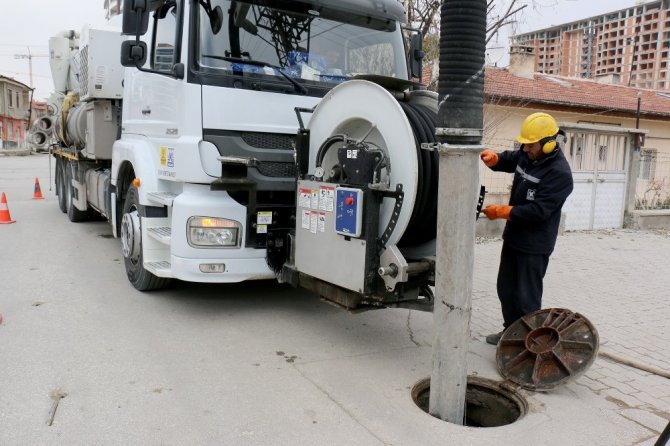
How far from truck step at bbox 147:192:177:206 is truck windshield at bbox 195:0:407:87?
1.10 metres

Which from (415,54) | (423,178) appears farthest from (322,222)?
(415,54)

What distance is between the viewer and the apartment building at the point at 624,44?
36.7 meters

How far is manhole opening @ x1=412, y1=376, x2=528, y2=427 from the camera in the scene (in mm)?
3801

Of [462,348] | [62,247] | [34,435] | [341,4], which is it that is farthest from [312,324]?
[62,247]

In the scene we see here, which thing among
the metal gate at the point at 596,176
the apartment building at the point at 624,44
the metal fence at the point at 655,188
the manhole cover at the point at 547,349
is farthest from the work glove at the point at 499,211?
the apartment building at the point at 624,44

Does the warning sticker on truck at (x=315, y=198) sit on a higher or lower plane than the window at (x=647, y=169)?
lower

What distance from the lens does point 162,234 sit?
16.7 ft

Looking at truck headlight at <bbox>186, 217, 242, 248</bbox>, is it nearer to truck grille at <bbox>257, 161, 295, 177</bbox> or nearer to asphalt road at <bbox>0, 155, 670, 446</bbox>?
truck grille at <bbox>257, 161, 295, 177</bbox>

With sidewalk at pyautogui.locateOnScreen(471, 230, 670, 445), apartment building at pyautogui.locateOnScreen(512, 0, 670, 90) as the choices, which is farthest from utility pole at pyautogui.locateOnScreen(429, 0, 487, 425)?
apartment building at pyautogui.locateOnScreen(512, 0, 670, 90)

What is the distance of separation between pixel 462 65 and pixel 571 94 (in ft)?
55.4

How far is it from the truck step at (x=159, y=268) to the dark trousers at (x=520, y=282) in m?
2.82

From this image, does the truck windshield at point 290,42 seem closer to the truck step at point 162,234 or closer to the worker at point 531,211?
the truck step at point 162,234

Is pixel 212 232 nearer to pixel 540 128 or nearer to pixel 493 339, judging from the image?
pixel 493 339

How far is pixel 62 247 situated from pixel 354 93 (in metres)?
5.87
